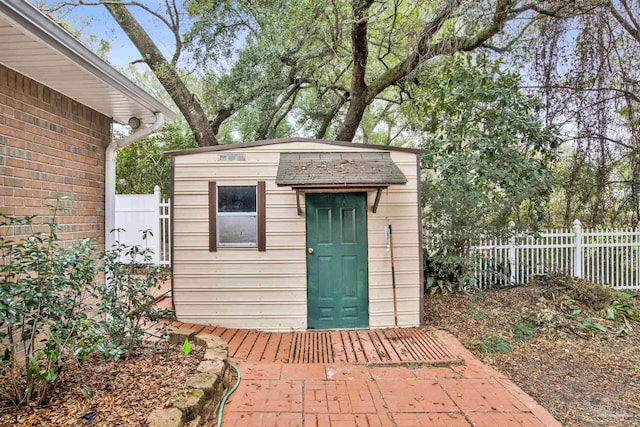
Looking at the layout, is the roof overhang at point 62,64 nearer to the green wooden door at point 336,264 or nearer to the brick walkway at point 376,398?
the green wooden door at point 336,264

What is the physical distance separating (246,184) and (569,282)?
18.0 ft

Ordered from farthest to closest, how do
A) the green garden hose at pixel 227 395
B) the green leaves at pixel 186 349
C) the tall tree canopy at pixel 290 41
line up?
the tall tree canopy at pixel 290 41, the green leaves at pixel 186 349, the green garden hose at pixel 227 395

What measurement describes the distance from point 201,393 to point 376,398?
142cm

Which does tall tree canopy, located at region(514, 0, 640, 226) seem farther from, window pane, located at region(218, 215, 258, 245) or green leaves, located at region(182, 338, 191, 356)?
green leaves, located at region(182, 338, 191, 356)

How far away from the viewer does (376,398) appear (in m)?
3.03

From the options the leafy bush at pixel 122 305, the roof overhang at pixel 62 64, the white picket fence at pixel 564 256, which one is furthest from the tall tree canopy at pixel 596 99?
the leafy bush at pixel 122 305

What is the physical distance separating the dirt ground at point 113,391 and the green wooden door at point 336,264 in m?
2.03

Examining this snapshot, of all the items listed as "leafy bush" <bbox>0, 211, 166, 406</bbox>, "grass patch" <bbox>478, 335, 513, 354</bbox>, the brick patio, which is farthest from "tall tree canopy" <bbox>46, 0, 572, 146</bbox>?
"leafy bush" <bbox>0, 211, 166, 406</bbox>

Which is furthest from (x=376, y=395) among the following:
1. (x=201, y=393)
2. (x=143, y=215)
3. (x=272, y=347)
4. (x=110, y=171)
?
(x=143, y=215)

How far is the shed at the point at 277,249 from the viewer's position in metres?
4.95

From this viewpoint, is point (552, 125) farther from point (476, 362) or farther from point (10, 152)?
point (10, 152)

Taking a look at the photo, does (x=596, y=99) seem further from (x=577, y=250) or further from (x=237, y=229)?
(x=237, y=229)

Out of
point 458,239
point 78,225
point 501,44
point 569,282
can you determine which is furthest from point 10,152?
point 501,44

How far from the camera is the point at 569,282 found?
6.07 metres
